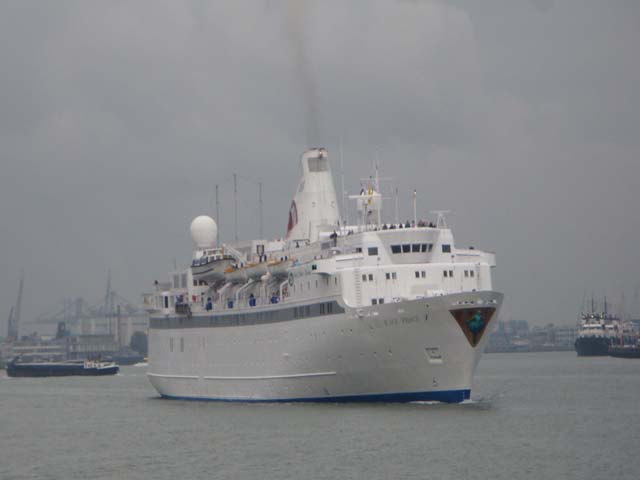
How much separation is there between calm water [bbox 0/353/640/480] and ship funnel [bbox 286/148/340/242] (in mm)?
11911

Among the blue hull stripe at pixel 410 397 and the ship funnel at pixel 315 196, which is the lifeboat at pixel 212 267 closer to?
the ship funnel at pixel 315 196

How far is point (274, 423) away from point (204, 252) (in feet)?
82.1

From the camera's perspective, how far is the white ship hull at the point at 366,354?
55.8 metres

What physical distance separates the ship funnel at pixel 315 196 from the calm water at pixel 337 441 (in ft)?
39.1

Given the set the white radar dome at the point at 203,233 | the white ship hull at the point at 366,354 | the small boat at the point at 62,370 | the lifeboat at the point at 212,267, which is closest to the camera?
the white ship hull at the point at 366,354

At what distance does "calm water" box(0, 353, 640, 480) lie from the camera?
41500 millimetres

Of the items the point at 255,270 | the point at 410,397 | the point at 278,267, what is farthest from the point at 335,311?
the point at 255,270

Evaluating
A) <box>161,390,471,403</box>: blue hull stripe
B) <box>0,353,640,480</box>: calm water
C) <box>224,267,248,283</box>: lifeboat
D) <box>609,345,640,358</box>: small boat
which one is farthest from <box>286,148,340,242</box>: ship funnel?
<box>609,345,640,358</box>: small boat

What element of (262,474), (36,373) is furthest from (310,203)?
(36,373)

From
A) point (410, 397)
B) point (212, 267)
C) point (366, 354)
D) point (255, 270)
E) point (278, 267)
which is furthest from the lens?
point (212, 267)

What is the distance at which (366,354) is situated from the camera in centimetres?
5741

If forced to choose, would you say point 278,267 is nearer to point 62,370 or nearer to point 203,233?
point 203,233

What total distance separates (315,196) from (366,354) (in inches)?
672

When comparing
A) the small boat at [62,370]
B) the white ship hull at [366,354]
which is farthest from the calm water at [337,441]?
the small boat at [62,370]
